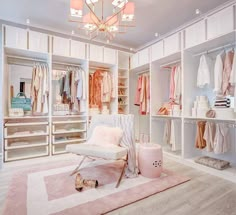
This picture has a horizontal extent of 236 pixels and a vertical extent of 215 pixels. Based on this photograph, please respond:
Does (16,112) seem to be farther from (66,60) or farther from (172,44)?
(172,44)

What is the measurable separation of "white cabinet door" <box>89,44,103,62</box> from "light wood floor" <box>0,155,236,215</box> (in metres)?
2.54

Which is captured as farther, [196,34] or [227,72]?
[196,34]

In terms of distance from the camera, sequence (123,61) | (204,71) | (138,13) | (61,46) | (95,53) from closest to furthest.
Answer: (204,71) → (138,13) → (61,46) → (95,53) → (123,61)

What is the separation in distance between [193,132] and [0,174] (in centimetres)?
308

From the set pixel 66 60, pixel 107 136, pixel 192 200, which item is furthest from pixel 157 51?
pixel 192 200

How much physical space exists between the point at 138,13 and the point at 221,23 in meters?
1.38

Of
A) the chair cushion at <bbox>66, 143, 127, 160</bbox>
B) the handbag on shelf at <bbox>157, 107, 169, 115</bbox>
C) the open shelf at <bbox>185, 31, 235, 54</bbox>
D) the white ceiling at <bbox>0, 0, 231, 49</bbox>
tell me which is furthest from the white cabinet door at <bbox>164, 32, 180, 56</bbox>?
the chair cushion at <bbox>66, 143, 127, 160</bbox>

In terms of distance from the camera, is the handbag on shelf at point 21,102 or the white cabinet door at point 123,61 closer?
the handbag on shelf at point 21,102

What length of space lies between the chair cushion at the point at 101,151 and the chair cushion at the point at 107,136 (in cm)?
14

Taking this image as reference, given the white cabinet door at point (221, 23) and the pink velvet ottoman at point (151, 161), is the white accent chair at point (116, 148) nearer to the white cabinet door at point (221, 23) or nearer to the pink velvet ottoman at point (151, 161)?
the pink velvet ottoman at point (151, 161)

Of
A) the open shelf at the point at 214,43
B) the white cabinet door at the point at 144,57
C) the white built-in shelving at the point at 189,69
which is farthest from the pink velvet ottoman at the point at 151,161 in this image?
the white cabinet door at the point at 144,57

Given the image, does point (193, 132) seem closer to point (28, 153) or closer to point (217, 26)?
point (217, 26)

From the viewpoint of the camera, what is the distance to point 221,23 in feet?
7.39

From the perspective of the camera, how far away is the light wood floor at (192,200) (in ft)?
4.86
